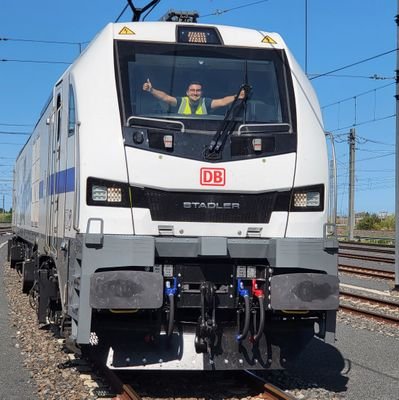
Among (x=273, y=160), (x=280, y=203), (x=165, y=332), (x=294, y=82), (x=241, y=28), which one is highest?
(x=241, y=28)

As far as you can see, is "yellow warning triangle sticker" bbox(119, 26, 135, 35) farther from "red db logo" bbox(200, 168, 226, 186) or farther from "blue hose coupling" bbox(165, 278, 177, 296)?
"blue hose coupling" bbox(165, 278, 177, 296)

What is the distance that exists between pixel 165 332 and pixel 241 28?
3276 millimetres

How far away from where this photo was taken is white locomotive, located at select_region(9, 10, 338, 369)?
231 inches

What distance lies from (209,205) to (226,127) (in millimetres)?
772

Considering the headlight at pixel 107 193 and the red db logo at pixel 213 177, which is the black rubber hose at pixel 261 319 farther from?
the headlight at pixel 107 193

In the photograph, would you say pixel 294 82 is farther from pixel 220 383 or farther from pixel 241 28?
pixel 220 383

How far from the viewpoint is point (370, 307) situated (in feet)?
43.5

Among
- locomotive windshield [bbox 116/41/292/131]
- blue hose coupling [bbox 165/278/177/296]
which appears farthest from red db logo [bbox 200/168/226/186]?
blue hose coupling [bbox 165/278/177/296]

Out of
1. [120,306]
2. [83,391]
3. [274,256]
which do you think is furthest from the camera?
[83,391]

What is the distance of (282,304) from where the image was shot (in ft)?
19.2

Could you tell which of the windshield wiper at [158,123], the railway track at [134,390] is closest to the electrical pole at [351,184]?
the railway track at [134,390]

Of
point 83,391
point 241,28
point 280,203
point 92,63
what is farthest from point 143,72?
point 83,391

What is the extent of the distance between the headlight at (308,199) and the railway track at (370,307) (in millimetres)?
5421

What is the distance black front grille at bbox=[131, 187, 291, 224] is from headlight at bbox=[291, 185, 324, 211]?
10 cm
